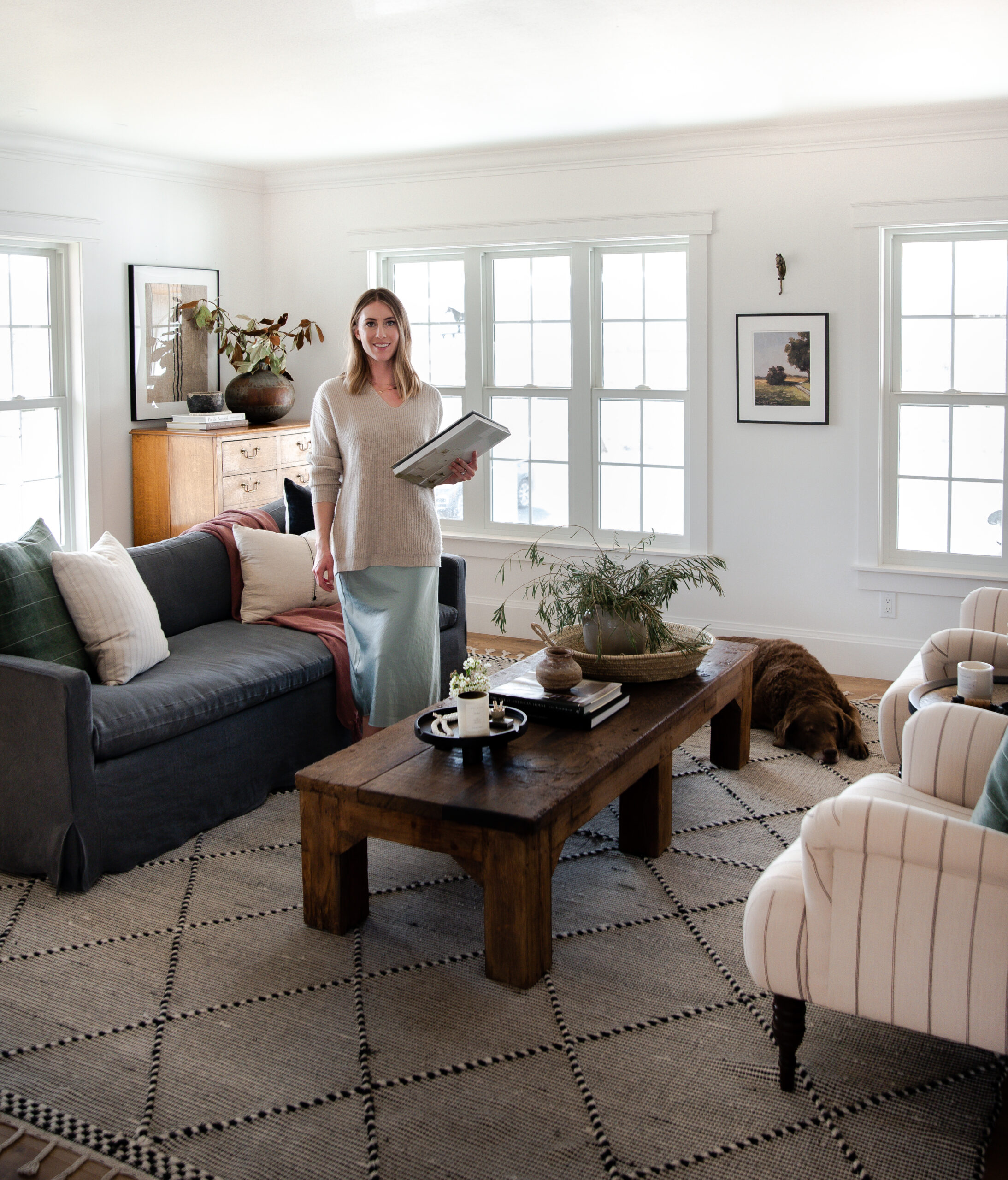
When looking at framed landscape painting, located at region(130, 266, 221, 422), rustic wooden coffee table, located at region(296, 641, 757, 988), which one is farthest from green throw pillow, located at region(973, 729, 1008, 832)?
framed landscape painting, located at region(130, 266, 221, 422)

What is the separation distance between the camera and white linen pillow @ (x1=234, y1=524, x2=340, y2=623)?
4277 mm

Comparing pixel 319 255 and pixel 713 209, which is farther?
pixel 319 255

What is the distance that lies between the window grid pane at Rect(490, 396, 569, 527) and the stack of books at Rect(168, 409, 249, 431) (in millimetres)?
1396

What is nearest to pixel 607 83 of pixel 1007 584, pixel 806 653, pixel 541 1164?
pixel 806 653

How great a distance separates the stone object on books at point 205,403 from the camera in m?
5.73

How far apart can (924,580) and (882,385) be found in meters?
0.90

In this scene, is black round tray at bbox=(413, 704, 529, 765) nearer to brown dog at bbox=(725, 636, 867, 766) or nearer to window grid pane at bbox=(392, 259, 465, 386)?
brown dog at bbox=(725, 636, 867, 766)

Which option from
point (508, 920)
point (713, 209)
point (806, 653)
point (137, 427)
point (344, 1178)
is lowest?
point (344, 1178)

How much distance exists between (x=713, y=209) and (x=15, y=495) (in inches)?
140

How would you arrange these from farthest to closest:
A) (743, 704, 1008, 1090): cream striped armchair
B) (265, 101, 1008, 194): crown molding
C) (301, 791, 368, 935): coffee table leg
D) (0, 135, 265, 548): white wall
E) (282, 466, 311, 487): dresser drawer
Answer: (282, 466, 311, 487): dresser drawer < (0, 135, 265, 548): white wall < (265, 101, 1008, 194): crown molding < (301, 791, 368, 935): coffee table leg < (743, 704, 1008, 1090): cream striped armchair

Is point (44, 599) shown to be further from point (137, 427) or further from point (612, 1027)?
point (137, 427)

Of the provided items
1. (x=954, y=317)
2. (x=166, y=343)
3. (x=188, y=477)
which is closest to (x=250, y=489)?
(x=188, y=477)

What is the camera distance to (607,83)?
13.8ft

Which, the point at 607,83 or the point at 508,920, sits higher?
the point at 607,83
